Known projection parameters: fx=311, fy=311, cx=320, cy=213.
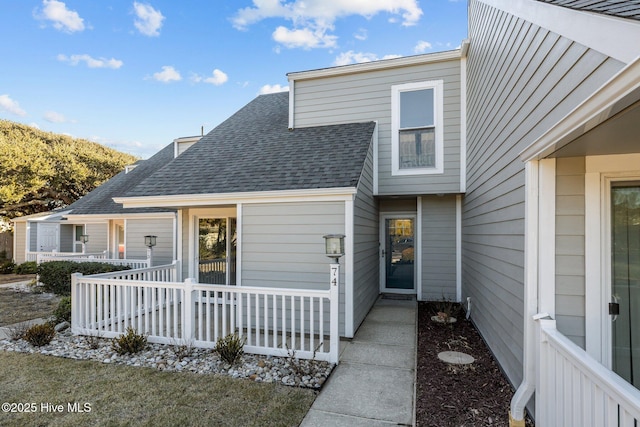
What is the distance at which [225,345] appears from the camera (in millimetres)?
4102

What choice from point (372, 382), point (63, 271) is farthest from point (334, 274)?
point (63, 271)

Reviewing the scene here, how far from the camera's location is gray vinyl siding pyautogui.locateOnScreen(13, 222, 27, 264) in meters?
14.6

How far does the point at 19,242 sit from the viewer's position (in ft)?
48.4

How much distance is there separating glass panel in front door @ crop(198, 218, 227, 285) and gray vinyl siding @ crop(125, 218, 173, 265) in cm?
325

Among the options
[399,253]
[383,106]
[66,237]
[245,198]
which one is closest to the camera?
[245,198]

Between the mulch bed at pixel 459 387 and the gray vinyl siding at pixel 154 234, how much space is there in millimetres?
8245

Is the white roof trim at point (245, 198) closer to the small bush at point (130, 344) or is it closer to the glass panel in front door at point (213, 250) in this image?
the glass panel in front door at point (213, 250)

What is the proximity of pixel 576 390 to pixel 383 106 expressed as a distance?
6339mm

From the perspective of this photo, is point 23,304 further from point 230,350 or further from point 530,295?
point 530,295

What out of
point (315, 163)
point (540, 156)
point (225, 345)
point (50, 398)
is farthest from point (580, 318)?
point (50, 398)

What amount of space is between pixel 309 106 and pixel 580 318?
6760mm

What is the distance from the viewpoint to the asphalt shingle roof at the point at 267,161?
5.53 metres

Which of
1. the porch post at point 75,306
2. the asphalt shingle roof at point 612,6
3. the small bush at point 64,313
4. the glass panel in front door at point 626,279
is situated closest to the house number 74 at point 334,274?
the glass panel in front door at point 626,279

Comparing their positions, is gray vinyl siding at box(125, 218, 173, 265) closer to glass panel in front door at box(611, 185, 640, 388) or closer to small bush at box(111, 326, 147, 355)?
small bush at box(111, 326, 147, 355)
